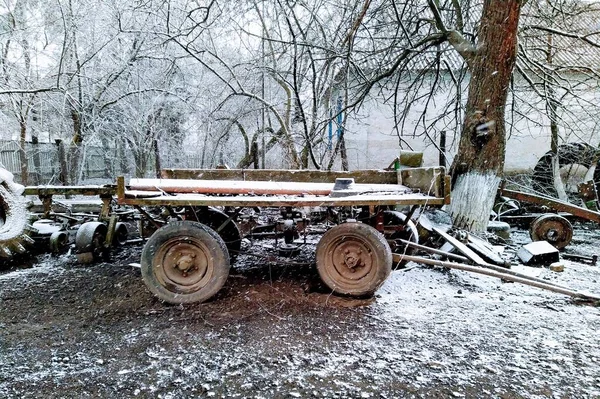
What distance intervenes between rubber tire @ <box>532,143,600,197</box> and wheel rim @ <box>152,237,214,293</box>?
8.58 meters

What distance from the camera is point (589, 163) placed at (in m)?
9.24

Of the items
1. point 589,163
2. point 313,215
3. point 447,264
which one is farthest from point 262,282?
point 589,163

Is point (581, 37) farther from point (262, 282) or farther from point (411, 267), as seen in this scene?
point (262, 282)

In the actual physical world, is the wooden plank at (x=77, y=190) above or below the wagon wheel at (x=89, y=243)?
above

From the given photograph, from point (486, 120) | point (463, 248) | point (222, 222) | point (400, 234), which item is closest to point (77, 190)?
point (222, 222)

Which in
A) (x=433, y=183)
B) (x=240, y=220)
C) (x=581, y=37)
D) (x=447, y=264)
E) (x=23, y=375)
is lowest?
(x=23, y=375)

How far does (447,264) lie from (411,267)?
3.00 feet

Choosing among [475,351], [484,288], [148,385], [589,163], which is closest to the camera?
[148,385]

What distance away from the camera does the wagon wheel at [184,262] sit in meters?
3.59

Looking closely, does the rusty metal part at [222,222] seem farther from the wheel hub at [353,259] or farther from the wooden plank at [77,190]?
the wheel hub at [353,259]

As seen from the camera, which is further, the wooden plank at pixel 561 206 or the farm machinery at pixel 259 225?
the wooden plank at pixel 561 206

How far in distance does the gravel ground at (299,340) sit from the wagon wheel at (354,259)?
16cm

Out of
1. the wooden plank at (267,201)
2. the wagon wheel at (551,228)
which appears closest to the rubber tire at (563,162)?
the wagon wheel at (551,228)

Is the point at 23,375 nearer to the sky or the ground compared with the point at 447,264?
nearer to the ground
